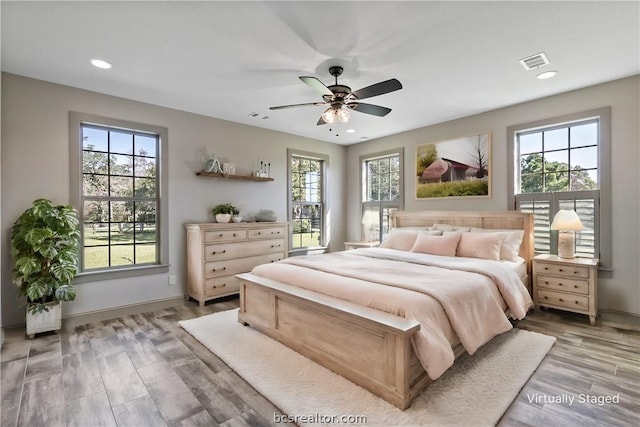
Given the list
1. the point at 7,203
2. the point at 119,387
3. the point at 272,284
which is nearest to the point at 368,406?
the point at 272,284

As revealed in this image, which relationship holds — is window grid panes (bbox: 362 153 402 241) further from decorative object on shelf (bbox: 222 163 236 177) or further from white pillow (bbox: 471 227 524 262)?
decorative object on shelf (bbox: 222 163 236 177)

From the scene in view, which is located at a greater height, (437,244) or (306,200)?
(306,200)

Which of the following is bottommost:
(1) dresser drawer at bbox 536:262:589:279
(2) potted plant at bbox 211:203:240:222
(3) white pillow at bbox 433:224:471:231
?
(1) dresser drawer at bbox 536:262:589:279

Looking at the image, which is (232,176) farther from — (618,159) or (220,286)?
(618,159)

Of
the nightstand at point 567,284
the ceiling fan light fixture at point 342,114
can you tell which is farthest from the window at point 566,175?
the ceiling fan light fixture at point 342,114

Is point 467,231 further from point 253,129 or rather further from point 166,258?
point 166,258

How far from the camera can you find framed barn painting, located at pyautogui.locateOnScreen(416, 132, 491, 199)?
4.44 meters

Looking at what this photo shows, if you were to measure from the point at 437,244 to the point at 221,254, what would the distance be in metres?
2.85

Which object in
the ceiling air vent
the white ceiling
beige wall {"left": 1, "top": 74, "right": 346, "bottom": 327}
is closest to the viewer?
the white ceiling

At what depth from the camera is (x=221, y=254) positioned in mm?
4219

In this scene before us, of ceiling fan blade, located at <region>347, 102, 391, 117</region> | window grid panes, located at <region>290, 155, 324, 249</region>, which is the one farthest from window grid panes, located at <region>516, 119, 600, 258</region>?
window grid panes, located at <region>290, 155, 324, 249</region>

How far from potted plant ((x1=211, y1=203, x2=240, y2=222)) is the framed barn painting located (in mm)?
3014

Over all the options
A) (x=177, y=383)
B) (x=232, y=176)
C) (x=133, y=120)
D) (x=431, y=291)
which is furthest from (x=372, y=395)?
(x=133, y=120)

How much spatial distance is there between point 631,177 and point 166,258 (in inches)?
216
